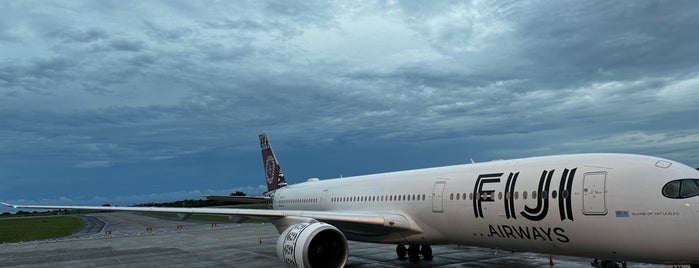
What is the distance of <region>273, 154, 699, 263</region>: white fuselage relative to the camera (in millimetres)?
9922

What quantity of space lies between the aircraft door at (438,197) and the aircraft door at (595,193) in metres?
4.31

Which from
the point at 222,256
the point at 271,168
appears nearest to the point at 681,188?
the point at 222,256

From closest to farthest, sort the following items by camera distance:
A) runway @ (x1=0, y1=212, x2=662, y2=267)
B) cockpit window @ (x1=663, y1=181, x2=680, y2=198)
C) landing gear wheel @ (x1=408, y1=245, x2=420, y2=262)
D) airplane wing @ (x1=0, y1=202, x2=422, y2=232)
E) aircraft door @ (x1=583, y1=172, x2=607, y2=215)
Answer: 1. cockpit window @ (x1=663, y1=181, x2=680, y2=198)
2. aircraft door @ (x1=583, y1=172, x2=607, y2=215)
3. airplane wing @ (x1=0, y1=202, x2=422, y2=232)
4. runway @ (x1=0, y1=212, x2=662, y2=267)
5. landing gear wheel @ (x1=408, y1=245, x2=420, y2=262)

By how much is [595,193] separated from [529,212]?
1.62m

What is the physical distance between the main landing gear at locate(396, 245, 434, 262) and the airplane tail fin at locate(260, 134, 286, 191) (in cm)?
1248

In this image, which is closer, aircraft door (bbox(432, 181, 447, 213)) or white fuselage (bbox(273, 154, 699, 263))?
white fuselage (bbox(273, 154, 699, 263))

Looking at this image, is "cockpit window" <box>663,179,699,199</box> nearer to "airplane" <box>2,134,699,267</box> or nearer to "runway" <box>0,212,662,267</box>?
"airplane" <box>2,134,699,267</box>

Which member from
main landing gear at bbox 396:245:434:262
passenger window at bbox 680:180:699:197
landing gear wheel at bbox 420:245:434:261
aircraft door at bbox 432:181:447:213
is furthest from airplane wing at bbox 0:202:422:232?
passenger window at bbox 680:180:699:197

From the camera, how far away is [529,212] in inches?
472

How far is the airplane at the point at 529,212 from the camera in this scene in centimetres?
995

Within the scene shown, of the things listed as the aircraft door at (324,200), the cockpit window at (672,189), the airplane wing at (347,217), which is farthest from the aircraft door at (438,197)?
the aircraft door at (324,200)

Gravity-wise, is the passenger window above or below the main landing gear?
above

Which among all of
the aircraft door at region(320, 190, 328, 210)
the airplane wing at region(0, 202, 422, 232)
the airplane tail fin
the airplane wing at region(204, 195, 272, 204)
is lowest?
the airplane wing at region(0, 202, 422, 232)

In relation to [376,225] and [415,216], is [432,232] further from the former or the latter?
[376,225]
